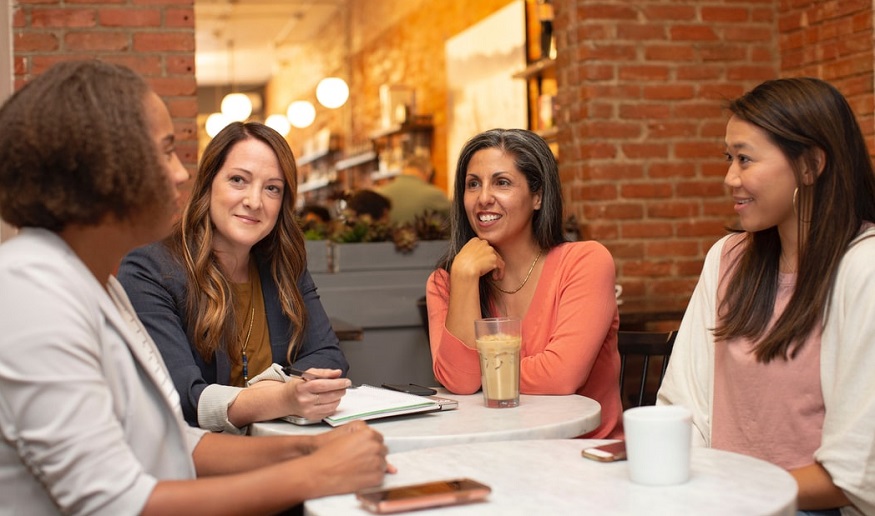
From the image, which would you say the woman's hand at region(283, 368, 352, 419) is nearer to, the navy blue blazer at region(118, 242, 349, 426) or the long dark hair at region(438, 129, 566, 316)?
the navy blue blazer at region(118, 242, 349, 426)

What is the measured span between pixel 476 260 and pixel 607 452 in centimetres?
97

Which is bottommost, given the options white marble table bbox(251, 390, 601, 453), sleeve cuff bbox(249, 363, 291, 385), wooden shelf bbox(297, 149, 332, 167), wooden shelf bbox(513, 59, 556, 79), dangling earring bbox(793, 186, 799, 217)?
white marble table bbox(251, 390, 601, 453)

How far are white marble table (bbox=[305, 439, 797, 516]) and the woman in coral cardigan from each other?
2.11ft

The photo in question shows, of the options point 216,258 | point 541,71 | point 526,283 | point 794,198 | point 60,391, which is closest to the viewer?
point 60,391

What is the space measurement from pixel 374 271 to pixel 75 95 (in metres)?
2.79

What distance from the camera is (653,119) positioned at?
13.9 feet

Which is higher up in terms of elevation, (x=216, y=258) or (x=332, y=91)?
(x=332, y=91)

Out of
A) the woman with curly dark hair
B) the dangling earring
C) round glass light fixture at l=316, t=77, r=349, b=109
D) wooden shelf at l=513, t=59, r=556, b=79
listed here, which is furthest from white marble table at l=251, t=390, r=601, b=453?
round glass light fixture at l=316, t=77, r=349, b=109

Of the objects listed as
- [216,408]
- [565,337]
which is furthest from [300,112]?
[216,408]

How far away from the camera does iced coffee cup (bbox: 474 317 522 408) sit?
1.89 metres

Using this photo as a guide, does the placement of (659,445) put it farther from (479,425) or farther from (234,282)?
(234,282)

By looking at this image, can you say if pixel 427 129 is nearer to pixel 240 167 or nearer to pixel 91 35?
pixel 91 35

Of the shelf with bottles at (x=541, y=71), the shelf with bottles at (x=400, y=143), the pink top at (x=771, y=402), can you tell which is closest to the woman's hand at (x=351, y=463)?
the pink top at (x=771, y=402)

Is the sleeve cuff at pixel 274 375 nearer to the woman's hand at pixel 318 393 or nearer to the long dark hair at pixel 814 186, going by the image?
the woman's hand at pixel 318 393
